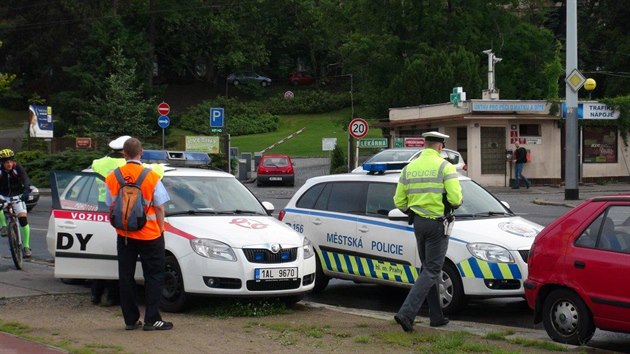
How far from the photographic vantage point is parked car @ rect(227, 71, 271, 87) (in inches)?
3157

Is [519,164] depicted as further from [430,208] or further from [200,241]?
[430,208]

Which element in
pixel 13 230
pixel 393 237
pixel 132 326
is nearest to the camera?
pixel 132 326

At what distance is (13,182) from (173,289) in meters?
5.02

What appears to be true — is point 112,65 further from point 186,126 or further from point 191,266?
point 191,266

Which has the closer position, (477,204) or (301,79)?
(477,204)

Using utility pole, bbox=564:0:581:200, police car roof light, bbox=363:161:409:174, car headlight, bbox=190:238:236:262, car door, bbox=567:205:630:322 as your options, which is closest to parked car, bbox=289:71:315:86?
utility pole, bbox=564:0:581:200

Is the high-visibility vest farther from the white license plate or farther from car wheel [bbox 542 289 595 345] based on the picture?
the white license plate

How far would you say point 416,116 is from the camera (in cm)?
4056

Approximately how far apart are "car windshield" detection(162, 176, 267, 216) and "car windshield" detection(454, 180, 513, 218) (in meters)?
2.31

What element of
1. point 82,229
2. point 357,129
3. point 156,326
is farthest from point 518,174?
point 156,326

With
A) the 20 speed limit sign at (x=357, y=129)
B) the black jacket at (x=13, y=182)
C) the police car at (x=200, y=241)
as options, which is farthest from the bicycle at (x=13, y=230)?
the 20 speed limit sign at (x=357, y=129)

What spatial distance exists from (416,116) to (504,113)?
180 inches

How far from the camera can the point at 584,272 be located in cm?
803

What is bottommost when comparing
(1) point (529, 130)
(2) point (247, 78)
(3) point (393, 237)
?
(3) point (393, 237)
